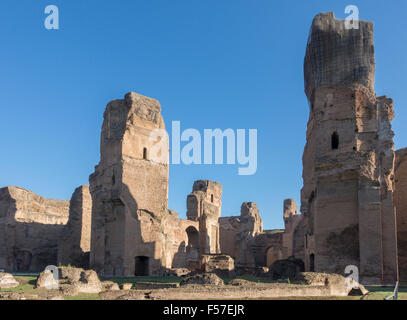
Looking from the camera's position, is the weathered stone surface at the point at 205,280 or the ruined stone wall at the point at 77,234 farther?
the ruined stone wall at the point at 77,234

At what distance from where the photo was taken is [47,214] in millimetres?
31312

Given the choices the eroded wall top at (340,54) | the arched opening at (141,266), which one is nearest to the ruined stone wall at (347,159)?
the eroded wall top at (340,54)

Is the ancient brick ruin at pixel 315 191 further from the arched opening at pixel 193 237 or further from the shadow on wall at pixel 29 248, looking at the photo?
the arched opening at pixel 193 237

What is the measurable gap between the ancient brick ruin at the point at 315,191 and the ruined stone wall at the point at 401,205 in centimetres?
4

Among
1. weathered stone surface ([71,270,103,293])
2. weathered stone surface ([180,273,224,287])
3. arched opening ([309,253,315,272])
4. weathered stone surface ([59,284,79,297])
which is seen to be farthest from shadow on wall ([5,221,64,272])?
weathered stone surface ([59,284,79,297])

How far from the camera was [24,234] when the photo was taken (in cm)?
2881

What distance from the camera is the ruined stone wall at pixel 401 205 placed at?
64.3ft

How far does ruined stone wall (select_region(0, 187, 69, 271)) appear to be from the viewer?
2825 cm

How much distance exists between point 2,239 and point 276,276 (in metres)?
17.5

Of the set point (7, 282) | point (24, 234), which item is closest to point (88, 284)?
point (7, 282)

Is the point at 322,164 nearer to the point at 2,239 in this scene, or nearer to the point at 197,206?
the point at 197,206

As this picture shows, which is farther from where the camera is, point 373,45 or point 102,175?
point 102,175

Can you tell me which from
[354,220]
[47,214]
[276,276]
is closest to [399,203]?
[354,220]

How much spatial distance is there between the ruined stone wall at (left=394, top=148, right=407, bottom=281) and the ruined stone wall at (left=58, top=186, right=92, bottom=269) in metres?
16.7
